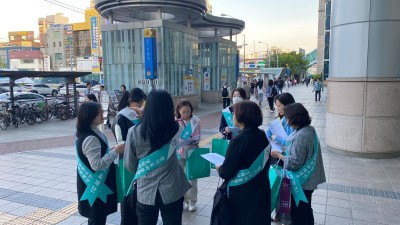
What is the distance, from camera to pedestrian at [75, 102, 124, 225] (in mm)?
2656

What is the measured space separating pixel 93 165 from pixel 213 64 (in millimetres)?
19248

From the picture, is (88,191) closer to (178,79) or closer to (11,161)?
(11,161)

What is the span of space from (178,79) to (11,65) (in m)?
69.5

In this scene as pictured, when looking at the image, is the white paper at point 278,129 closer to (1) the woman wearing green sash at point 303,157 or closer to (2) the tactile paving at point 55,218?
(1) the woman wearing green sash at point 303,157

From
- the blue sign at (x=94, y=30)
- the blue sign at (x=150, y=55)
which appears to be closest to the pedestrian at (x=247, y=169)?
the blue sign at (x=150, y=55)

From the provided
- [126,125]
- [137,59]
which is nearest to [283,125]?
[126,125]

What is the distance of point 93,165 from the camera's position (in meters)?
2.64

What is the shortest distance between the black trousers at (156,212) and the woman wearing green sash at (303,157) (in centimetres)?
114

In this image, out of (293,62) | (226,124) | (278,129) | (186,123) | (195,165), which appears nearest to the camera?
(278,129)

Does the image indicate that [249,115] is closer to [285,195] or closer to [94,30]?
[285,195]

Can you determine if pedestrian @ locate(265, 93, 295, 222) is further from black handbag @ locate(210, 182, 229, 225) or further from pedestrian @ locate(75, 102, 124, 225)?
pedestrian @ locate(75, 102, 124, 225)

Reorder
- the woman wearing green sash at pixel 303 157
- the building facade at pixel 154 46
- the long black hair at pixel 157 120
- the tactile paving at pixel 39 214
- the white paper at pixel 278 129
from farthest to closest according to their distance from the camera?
the building facade at pixel 154 46, the tactile paving at pixel 39 214, the white paper at pixel 278 129, the woman wearing green sash at pixel 303 157, the long black hair at pixel 157 120

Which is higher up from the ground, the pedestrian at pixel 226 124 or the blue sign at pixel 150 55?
the blue sign at pixel 150 55

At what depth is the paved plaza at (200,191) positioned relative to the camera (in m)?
4.00
